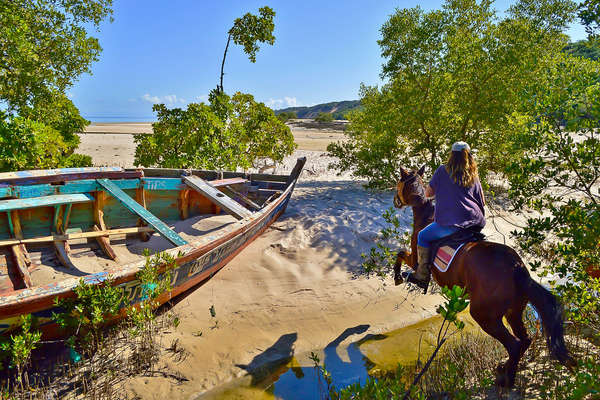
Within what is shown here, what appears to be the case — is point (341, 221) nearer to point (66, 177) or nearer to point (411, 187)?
point (411, 187)

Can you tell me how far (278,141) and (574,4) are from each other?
Answer: 12.6 metres

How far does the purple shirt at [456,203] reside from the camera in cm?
379

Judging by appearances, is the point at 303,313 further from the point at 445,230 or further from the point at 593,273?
the point at 593,273

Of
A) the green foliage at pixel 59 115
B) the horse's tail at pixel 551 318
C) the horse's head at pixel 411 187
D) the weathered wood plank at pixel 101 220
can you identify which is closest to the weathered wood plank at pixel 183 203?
the weathered wood plank at pixel 101 220

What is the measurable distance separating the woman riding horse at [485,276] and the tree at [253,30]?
9964 millimetres

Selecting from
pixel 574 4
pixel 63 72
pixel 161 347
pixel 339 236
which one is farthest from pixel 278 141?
pixel 574 4

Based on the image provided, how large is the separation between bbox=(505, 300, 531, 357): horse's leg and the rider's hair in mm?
1345

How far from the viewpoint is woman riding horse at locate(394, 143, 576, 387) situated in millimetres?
3160

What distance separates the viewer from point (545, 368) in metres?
3.67

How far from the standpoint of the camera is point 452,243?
3885mm

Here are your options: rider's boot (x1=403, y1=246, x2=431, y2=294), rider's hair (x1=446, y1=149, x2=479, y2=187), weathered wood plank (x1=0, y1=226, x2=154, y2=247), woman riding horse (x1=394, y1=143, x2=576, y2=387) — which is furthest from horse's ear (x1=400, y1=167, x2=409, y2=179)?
weathered wood plank (x1=0, y1=226, x2=154, y2=247)

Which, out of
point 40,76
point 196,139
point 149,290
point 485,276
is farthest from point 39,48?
point 485,276

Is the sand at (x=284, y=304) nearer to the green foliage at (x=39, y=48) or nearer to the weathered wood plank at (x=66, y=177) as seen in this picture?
the weathered wood plank at (x=66, y=177)

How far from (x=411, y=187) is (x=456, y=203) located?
709 mm
